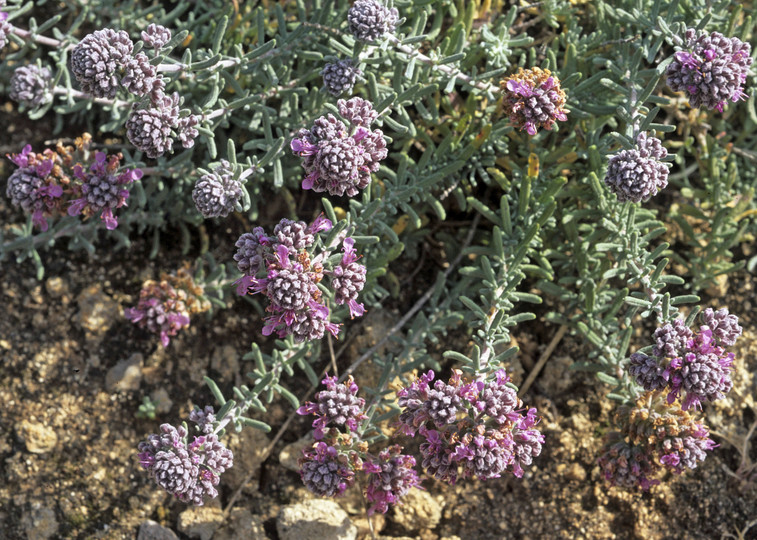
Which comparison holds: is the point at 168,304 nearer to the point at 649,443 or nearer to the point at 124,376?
the point at 124,376

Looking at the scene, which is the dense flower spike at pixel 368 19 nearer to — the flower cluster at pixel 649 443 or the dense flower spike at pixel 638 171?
the dense flower spike at pixel 638 171

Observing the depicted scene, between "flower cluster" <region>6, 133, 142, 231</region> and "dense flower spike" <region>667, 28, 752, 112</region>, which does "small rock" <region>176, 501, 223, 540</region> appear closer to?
"flower cluster" <region>6, 133, 142, 231</region>

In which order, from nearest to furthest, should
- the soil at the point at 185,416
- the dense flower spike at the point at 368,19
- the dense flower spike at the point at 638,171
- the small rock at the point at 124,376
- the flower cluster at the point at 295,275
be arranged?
the flower cluster at the point at 295,275, the dense flower spike at the point at 638,171, the dense flower spike at the point at 368,19, the soil at the point at 185,416, the small rock at the point at 124,376

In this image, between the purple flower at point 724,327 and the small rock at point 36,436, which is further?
the small rock at point 36,436

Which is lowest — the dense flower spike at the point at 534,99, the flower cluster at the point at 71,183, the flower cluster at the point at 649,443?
the flower cluster at the point at 649,443

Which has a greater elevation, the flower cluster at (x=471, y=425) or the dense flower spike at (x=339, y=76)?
the dense flower spike at (x=339, y=76)

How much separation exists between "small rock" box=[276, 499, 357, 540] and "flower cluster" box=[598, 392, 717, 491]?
57.2 inches

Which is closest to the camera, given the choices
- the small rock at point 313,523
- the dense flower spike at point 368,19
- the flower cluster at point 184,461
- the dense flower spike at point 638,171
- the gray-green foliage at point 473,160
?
the dense flower spike at point 638,171

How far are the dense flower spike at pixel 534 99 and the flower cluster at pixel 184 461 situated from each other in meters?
2.17

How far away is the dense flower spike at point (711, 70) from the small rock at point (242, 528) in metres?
3.18

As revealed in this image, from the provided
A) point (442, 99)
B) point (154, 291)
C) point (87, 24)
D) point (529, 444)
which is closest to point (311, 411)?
point (529, 444)

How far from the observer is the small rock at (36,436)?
447 centimetres

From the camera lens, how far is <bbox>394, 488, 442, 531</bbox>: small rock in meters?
4.29

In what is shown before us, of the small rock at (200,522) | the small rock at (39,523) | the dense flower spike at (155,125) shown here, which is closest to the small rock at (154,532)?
the small rock at (200,522)
